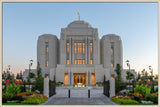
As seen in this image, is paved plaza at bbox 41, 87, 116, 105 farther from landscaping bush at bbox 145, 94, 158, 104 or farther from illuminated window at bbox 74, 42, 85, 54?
illuminated window at bbox 74, 42, 85, 54

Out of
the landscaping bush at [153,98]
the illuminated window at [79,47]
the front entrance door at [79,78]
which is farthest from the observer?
the illuminated window at [79,47]

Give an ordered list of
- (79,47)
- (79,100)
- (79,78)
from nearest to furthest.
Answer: (79,100), (79,78), (79,47)

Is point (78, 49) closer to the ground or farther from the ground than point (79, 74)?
farther from the ground

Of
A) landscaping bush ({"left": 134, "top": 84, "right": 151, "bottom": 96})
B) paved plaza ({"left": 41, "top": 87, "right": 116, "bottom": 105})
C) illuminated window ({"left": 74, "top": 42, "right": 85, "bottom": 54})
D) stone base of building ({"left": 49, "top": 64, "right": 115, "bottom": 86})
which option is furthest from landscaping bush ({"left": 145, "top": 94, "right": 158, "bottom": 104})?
illuminated window ({"left": 74, "top": 42, "right": 85, "bottom": 54})

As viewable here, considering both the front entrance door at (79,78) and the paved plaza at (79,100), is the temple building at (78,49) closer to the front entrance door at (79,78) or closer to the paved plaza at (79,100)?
the front entrance door at (79,78)

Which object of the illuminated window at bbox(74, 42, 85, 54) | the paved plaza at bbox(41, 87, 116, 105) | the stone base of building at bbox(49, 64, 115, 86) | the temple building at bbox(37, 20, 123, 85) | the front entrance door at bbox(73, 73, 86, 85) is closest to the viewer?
the paved plaza at bbox(41, 87, 116, 105)

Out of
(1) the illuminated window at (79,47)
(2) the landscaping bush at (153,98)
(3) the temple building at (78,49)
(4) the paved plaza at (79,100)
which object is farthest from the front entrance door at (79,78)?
(2) the landscaping bush at (153,98)

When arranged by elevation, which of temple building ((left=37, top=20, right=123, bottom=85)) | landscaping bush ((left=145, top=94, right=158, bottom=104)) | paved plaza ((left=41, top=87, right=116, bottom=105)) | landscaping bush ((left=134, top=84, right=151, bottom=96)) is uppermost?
temple building ((left=37, top=20, right=123, bottom=85))

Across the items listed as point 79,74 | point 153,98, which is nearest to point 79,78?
point 79,74

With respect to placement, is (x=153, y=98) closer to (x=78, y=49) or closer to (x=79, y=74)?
(x=79, y=74)

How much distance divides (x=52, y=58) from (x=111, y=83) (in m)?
43.9

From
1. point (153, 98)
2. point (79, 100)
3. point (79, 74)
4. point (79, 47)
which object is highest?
point (79, 47)

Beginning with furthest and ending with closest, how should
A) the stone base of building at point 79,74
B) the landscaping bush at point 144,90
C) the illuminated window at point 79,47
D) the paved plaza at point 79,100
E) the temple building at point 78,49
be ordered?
the illuminated window at point 79,47
the temple building at point 78,49
the stone base of building at point 79,74
the landscaping bush at point 144,90
the paved plaza at point 79,100

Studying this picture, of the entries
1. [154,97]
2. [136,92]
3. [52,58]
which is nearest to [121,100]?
[154,97]
